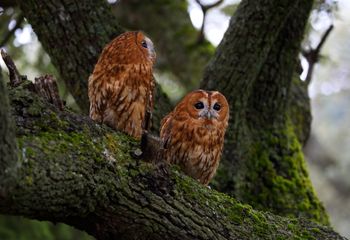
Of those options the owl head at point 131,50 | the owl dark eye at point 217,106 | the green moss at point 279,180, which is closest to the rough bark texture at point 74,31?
the owl head at point 131,50

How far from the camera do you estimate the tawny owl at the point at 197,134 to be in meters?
4.70

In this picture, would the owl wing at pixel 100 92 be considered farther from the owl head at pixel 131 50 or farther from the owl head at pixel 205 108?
the owl head at pixel 205 108

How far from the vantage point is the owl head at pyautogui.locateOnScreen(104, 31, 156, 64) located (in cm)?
451

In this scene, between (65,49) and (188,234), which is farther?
(65,49)

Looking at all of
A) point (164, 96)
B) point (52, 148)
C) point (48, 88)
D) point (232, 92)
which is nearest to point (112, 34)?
point (164, 96)

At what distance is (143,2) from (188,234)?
492 centimetres

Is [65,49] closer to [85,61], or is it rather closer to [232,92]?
[85,61]

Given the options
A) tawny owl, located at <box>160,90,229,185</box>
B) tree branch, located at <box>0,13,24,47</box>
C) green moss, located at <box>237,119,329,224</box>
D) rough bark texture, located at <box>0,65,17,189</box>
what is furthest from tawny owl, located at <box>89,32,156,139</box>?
tree branch, located at <box>0,13,24,47</box>

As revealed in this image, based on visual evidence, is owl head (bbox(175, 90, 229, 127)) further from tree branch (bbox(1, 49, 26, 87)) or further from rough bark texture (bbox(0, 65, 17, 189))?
rough bark texture (bbox(0, 65, 17, 189))

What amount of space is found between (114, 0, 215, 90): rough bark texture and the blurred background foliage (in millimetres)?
89

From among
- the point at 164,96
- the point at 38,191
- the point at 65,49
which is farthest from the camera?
the point at 164,96

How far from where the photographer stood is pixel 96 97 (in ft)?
14.9

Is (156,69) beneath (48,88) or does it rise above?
above

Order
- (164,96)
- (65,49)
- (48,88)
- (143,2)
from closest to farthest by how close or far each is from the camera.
→ (48,88), (65,49), (164,96), (143,2)
